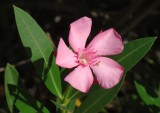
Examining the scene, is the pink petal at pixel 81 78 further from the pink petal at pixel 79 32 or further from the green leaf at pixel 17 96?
the green leaf at pixel 17 96

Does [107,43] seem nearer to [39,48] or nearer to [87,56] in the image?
[87,56]

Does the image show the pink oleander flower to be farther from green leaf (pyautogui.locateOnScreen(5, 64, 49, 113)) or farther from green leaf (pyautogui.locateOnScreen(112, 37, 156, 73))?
green leaf (pyautogui.locateOnScreen(5, 64, 49, 113))

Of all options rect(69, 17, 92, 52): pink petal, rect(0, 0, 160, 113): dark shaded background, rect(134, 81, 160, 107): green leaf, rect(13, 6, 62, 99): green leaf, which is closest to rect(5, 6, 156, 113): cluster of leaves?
rect(13, 6, 62, 99): green leaf

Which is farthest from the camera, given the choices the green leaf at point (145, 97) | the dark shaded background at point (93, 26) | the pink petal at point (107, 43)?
the dark shaded background at point (93, 26)

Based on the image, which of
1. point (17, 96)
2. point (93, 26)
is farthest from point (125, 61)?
point (93, 26)

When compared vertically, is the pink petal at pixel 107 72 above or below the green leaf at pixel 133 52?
above

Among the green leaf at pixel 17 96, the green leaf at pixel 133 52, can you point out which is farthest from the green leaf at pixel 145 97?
the green leaf at pixel 17 96
